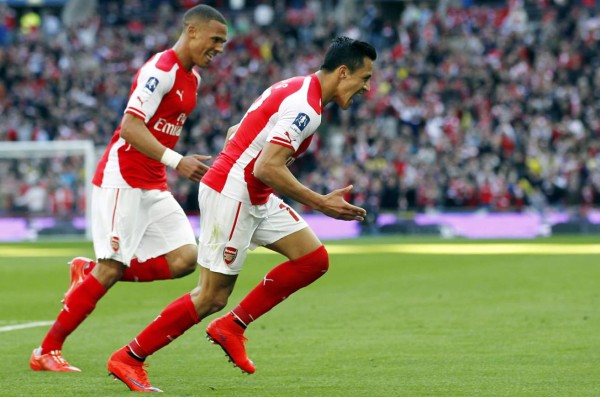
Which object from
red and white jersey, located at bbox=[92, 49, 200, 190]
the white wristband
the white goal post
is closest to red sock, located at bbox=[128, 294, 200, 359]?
the white wristband

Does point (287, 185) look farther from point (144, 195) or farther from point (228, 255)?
point (144, 195)

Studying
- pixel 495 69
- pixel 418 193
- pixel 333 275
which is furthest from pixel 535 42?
pixel 333 275

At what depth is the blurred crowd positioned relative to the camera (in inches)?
1298

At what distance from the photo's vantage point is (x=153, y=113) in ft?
28.5

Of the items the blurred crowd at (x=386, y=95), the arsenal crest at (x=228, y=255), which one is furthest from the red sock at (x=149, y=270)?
the blurred crowd at (x=386, y=95)

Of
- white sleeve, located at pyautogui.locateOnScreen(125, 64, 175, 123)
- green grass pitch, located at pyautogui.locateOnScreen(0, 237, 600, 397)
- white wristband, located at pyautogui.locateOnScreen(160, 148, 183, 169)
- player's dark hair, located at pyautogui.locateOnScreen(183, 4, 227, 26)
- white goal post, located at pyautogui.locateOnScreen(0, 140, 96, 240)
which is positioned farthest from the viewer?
white goal post, located at pyautogui.locateOnScreen(0, 140, 96, 240)

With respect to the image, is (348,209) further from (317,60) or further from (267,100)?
(317,60)

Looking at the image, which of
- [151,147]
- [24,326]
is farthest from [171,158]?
[24,326]

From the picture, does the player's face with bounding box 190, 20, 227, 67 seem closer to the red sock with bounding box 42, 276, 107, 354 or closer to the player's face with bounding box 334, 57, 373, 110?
the player's face with bounding box 334, 57, 373, 110

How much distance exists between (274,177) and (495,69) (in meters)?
30.3

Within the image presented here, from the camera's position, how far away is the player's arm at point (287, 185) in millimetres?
7312

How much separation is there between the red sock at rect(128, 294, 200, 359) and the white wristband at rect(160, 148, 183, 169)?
3.16ft

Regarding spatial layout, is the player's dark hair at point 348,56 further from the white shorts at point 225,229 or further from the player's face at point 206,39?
the player's face at point 206,39

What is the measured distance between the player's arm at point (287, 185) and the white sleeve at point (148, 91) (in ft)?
5.02
